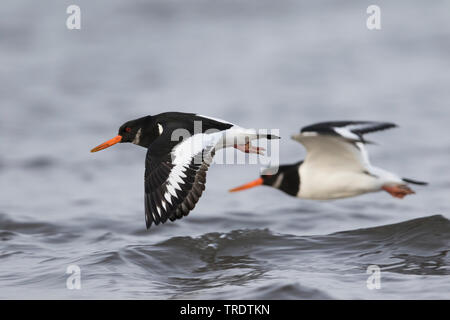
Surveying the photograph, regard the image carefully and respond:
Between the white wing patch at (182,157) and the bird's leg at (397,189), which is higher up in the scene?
the white wing patch at (182,157)

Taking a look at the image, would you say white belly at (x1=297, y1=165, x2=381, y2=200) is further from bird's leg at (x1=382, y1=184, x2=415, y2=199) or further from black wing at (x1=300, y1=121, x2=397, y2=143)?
black wing at (x1=300, y1=121, x2=397, y2=143)

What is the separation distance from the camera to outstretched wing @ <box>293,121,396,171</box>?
587 cm

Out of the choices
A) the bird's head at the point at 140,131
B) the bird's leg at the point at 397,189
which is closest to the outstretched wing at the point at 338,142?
the bird's leg at the point at 397,189

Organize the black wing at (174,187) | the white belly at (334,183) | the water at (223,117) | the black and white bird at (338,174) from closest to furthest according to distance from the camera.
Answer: the black wing at (174,187), the water at (223,117), the black and white bird at (338,174), the white belly at (334,183)

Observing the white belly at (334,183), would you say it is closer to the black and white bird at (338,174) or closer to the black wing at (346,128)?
the black and white bird at (338,174)

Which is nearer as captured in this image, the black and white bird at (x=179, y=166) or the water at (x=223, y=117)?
the black and white bird at (x=179, y=166)

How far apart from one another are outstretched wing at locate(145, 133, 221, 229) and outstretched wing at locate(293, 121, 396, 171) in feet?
2.79

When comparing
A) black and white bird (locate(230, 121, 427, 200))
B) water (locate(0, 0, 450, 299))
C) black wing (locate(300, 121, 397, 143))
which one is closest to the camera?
black wing (locate(300, 121, 397, 143))

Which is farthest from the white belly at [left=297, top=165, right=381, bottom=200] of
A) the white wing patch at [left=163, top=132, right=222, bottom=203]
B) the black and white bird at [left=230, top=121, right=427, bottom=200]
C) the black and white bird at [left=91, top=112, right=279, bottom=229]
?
the white wing patch at [left=163, top=132, right=222, bottom=203]

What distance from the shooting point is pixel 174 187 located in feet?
17.5

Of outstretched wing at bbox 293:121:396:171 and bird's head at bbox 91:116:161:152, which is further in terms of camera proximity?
bird's head at bbox 91:116:161:152

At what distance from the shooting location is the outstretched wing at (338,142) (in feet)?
19.2
